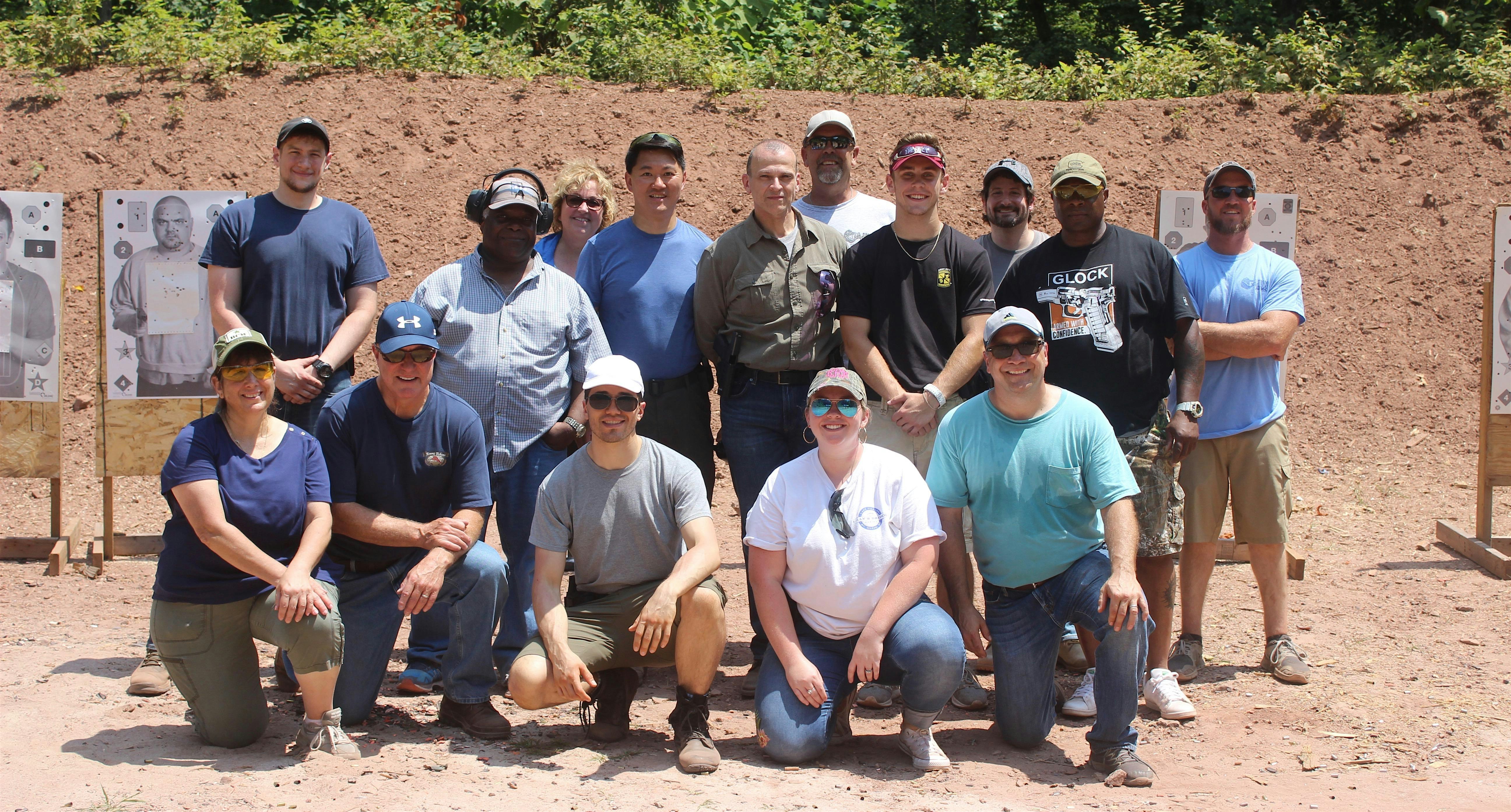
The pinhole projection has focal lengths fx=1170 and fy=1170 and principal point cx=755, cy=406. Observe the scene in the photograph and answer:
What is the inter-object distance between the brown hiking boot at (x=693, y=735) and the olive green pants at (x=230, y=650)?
4.21 feet

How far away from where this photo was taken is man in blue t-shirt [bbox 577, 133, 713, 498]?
5.34 metres

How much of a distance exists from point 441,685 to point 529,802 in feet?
4.51

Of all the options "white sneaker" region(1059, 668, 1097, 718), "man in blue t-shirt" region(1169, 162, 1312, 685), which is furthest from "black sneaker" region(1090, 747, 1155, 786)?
"man in blue t-shirt" region(1169, 162, 1312, 685)

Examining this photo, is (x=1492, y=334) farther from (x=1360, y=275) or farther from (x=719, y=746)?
(x=719, y=746)

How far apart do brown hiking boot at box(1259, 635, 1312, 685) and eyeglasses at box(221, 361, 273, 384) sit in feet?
14.8

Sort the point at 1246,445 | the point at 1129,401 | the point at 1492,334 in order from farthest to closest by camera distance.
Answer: the point at 1492,334
the point at 1246,445
the point at 1129,401

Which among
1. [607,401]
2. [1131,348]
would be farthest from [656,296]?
[1131,348]

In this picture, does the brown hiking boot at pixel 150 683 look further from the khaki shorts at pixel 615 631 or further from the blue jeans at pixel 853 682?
the blue jeans at pixel 853 682

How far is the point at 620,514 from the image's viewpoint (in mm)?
4473

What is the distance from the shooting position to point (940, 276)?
5.08 m

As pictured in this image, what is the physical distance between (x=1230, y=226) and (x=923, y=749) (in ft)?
9.41

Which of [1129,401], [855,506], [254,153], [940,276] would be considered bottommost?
[855,506]

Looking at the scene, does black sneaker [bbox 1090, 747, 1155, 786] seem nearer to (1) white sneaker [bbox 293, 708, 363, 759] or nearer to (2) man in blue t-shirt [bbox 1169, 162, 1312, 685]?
(2) man in blue t-shirt [bbox 1169, 162, 1312, 685]

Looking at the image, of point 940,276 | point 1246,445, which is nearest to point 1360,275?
point 1246,445
